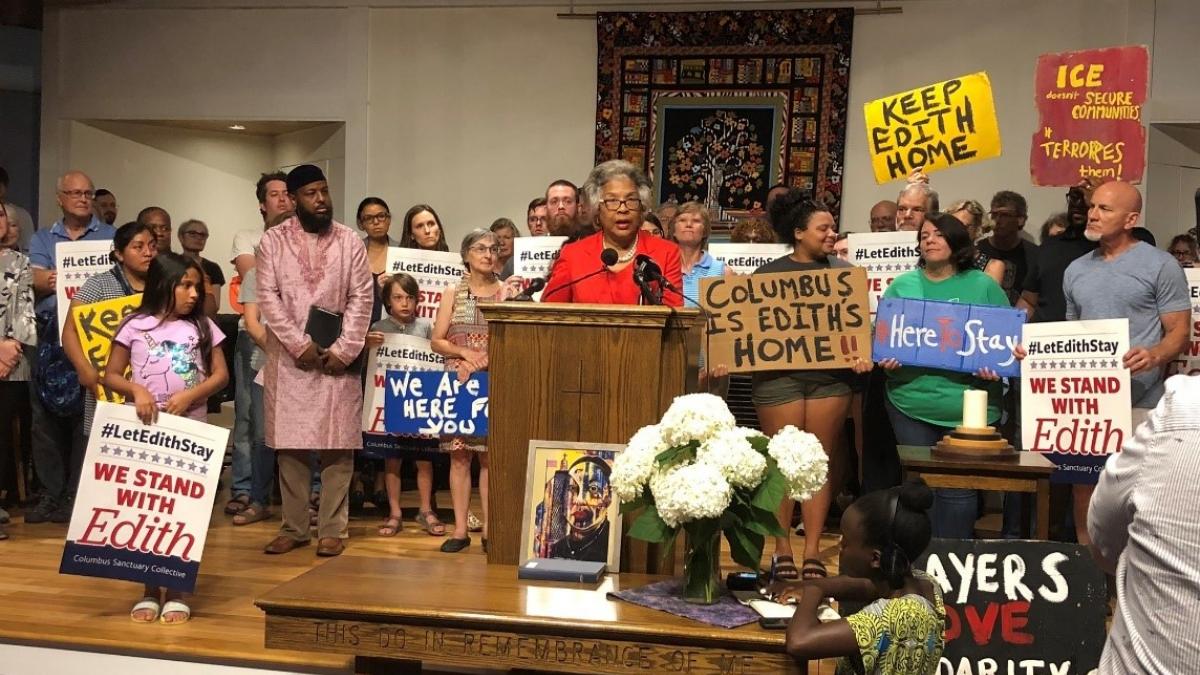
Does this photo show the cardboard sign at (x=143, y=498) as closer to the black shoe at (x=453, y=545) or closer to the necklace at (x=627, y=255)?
the black shoe at (x=453, y=545)

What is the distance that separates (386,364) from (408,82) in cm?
414

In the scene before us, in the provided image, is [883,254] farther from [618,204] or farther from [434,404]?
[618,204]

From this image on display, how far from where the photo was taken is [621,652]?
273 centimetres

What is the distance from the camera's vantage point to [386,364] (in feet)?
19.5

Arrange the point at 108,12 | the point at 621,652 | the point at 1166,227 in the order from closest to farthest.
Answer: the point at 621,652 < the point at 1166,227 < the point at 108,12

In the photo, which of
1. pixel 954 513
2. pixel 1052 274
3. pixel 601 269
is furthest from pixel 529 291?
pixel 1052 274

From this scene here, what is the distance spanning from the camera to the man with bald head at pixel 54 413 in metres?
6.15

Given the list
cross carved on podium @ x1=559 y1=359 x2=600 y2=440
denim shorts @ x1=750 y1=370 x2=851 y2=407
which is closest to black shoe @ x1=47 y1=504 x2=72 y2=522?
denim shorts @ x1=750 y1=370 x2=851 y2=407

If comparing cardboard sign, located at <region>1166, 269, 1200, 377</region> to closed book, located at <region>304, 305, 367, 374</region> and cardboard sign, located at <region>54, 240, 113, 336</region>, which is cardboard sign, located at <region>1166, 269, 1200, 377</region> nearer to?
closed book, located at <region>304, 305, 367, 374</region>

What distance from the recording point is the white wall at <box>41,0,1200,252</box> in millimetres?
8906

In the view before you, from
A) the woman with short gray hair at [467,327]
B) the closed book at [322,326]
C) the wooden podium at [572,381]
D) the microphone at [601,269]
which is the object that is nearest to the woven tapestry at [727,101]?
the woman with short gray hair at [467,327]

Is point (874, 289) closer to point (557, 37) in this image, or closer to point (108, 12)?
point (557, 37)

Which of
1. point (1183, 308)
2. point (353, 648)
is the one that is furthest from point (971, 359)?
point (353, 648)

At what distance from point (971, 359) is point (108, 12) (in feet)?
25.2
